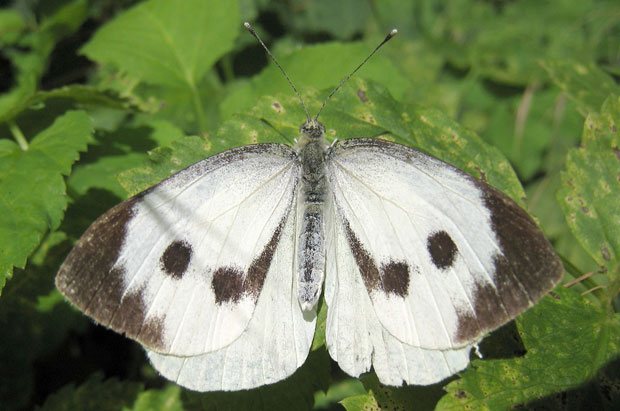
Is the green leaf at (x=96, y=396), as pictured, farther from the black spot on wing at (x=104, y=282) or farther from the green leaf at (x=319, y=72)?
the green leaf at (x=319, y=72)

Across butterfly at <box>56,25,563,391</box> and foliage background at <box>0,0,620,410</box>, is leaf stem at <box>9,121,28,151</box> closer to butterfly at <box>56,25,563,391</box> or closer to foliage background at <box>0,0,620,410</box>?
foliage background at <box>0,0,620,410</box>

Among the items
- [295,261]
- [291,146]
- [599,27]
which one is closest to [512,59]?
[599,27]

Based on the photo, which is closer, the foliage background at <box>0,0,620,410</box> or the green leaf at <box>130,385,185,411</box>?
the foliage background at <box>0,0,620,410</box>

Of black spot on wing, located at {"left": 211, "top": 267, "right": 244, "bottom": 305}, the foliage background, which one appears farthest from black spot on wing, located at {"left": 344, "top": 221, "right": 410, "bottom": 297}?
black spot on wing, located at {"left": 211, "top": 267, "right": 244, "bottom": 305}

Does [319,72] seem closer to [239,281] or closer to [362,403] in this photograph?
[239,281]

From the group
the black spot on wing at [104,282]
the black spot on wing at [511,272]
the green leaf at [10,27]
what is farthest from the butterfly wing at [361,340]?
the green leaf at [10,27]

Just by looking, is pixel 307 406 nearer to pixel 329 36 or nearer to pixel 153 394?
pixel 153 394
